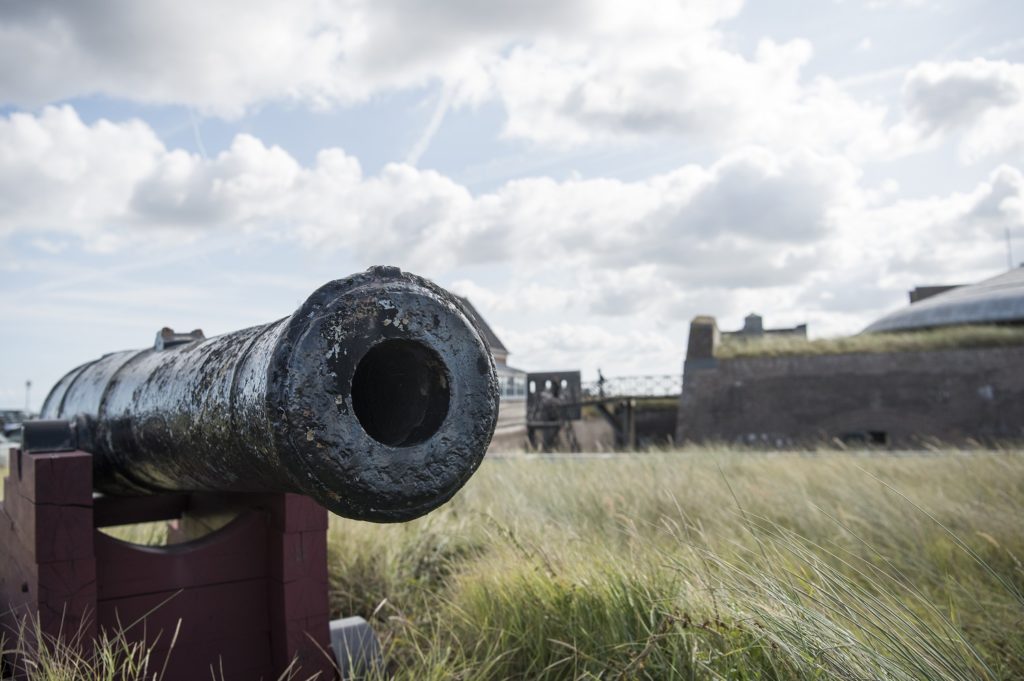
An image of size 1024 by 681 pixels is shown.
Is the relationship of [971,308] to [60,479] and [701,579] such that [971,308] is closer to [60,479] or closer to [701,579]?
[701,579]

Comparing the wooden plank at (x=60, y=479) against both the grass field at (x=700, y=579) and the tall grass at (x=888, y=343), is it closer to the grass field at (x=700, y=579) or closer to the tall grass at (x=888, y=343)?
the grass field at (x=700, y=579)

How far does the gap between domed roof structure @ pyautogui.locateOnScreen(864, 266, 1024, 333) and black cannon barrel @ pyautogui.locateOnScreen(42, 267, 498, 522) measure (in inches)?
1054

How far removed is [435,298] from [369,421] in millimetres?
353

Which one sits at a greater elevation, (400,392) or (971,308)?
(971,308)

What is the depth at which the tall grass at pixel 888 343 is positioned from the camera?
70.3 feet

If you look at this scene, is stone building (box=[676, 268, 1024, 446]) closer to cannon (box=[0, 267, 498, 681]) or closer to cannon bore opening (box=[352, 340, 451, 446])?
cannon (box=[0, 267, 498, 681])

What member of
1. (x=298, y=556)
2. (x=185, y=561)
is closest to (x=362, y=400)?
(x=298, y=556)

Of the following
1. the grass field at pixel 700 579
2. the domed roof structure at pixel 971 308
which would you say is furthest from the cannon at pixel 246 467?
the domed roof structure at pixel 971 308

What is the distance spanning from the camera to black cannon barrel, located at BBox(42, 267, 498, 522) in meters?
1.78

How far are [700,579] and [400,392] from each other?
1.50 metres

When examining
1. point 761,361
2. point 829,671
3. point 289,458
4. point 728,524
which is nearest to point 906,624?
point 829,671

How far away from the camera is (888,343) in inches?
883

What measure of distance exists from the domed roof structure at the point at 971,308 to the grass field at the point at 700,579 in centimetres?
1989


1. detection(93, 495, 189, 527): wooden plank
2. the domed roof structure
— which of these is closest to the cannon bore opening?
detection(93, 495, 189, 527): wooden plank
